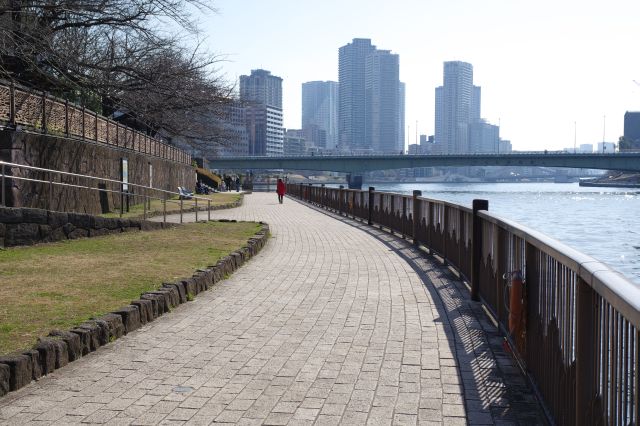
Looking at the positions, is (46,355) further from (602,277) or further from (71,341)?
(602,277)

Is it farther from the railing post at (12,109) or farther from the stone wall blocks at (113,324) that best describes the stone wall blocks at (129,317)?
the railing post at (12,109)

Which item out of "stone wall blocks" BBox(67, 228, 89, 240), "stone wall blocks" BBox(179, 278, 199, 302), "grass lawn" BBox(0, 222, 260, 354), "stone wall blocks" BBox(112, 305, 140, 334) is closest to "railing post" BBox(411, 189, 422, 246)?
"grass lawn" BBox(0, 222, 260, 354)

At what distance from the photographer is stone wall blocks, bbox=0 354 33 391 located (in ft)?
18.2

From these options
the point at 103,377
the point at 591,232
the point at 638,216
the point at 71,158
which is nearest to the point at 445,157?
the point at 638,216

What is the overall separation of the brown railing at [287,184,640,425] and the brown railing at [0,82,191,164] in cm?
1266

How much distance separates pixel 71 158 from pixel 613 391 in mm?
19900

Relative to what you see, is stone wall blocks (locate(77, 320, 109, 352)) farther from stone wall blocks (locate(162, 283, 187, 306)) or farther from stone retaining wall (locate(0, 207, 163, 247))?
stone retaining wall (locate(0, 207, 163, 247))

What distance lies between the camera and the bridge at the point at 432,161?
82.2 m

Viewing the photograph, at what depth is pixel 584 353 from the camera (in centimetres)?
402

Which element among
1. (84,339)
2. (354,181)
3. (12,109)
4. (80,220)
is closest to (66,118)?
(12,109)

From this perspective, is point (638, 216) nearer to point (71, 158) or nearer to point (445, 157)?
point (445, 157)

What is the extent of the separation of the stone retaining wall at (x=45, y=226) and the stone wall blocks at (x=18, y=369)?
29.4 feet

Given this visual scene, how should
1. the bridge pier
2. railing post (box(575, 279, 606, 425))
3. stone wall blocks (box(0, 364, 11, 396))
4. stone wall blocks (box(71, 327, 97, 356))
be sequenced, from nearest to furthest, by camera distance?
1. railing post (box(575, 279, 606, 425))
2. stone wall blocks (box(0, 364, 11, 396))
3. stone wall blocks (box(71, 327, 97, 356))
4. the bridge pier

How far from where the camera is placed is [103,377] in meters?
6.04
